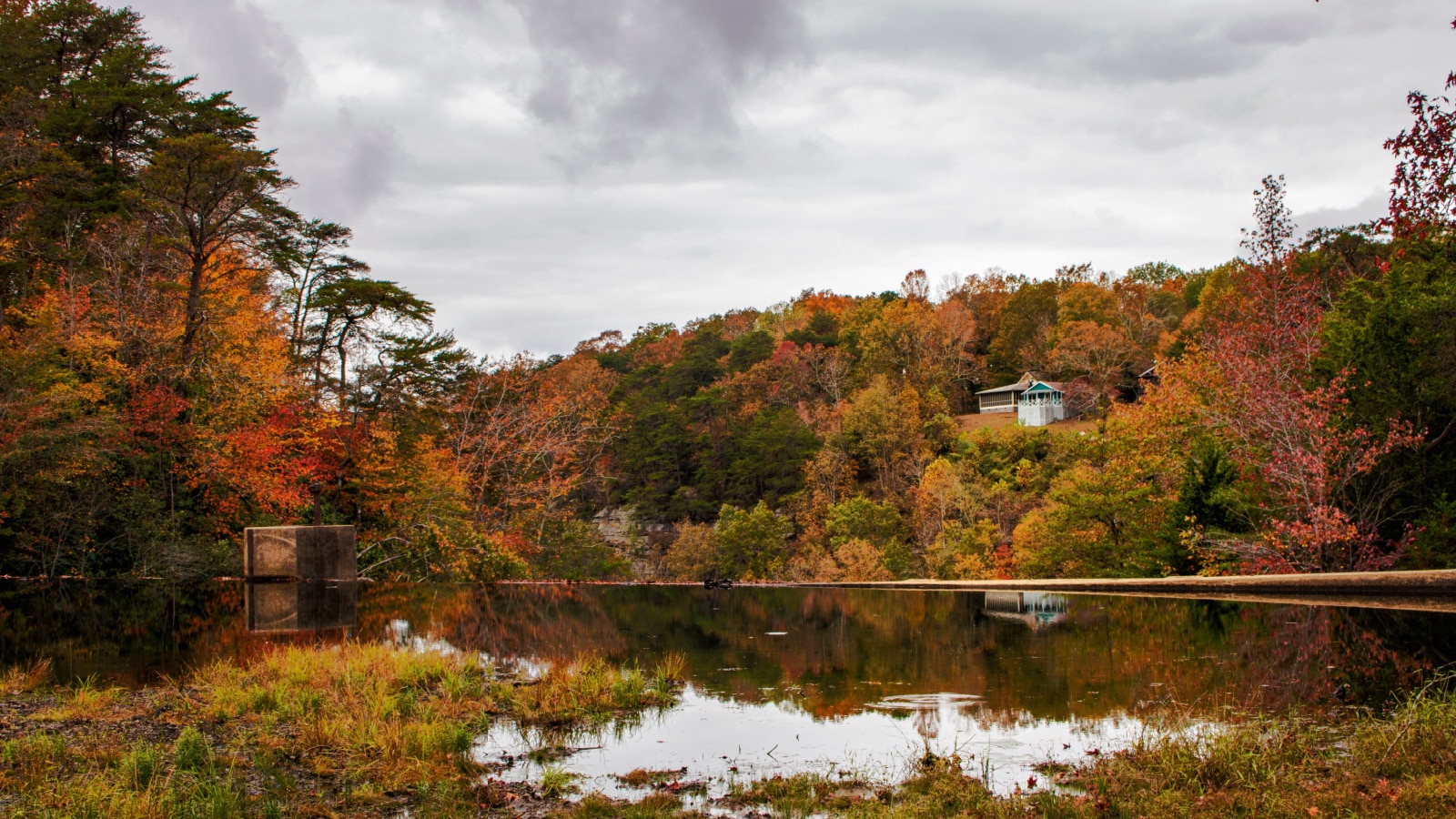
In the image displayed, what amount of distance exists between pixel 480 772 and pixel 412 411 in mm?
26406

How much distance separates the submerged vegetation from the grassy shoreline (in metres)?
0.02

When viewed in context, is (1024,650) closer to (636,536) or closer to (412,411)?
(412,411)

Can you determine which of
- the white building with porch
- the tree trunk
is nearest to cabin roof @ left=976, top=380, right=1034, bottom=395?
the white building with porch

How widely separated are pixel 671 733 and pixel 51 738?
457 cm

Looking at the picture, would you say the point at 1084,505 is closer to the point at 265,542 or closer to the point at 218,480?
the point at 265,542

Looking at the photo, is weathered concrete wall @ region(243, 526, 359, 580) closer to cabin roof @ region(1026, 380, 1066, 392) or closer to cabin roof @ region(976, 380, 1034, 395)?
cabin roof @ region(1026, 380, 1066, 392)

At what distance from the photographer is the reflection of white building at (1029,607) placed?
14.9 meters

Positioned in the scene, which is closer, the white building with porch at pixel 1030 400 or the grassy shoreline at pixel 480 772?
the grassy shoreline at pixel 480 772

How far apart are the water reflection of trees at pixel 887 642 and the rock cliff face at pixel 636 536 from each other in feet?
130

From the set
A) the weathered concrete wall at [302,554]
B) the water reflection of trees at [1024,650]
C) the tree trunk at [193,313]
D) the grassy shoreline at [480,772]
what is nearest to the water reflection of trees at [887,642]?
the water reflection of trees at [1024,650]

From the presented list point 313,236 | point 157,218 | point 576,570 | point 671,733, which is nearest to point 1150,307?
point 576,570

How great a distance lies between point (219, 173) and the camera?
2480 cm

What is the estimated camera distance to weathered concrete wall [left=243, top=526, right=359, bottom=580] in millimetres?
20688

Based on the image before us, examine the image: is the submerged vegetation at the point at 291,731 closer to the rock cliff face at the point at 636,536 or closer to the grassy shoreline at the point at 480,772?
the grassy shoreline at the point at 480,772
